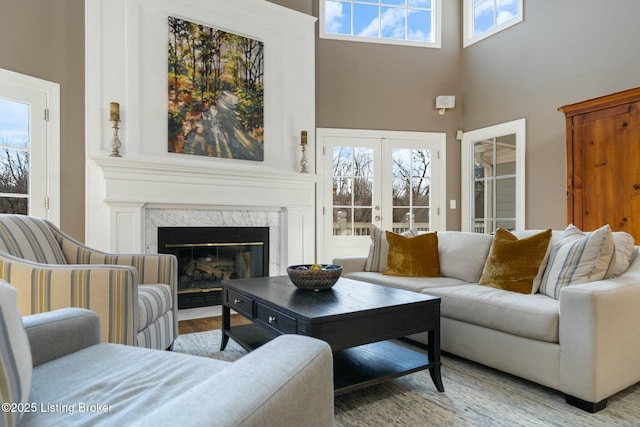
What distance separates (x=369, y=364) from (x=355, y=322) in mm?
358

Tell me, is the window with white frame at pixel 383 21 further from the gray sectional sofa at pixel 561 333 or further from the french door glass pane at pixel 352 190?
the gray sectional sofa at pixel 561 333

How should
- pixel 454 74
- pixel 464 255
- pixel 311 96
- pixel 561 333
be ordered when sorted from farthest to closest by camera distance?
pixel 454 74 < pixel 311 96 < pixel 464 255 < pixel 561 333

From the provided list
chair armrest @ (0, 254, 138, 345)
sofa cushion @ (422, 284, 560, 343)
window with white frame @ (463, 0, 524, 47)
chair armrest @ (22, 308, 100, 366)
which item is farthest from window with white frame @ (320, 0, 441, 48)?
chair armrest @ (22, 308, 100, 366)

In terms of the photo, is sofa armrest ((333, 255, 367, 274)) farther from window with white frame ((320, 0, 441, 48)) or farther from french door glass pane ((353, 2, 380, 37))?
french door glass pane ((353, 2, 380, 37))

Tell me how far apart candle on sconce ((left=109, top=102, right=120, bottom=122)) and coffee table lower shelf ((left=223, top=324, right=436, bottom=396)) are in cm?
238

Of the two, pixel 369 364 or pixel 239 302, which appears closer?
pixel 369 364

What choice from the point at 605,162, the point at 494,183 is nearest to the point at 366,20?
the point at 494,183

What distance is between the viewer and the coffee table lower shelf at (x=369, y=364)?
1.81 metres

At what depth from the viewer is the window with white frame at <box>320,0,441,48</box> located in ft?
17.0

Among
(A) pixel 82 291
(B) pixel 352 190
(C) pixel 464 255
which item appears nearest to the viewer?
(A) pixel 82 291

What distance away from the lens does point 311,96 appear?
4.77 m

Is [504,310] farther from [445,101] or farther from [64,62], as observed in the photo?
[64,62]

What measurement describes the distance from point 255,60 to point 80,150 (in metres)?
2.03

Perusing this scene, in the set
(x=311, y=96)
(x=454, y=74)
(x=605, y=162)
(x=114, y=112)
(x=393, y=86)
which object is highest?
(x=454, y=74)
